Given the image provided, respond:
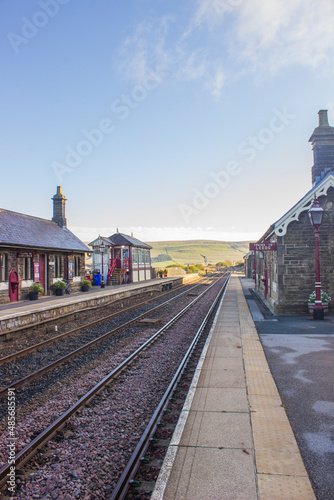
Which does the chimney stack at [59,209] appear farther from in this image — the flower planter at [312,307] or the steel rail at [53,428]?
the steel rail at [53,428]

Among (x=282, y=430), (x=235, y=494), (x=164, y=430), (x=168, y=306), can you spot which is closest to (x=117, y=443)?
(x=164, y=430)

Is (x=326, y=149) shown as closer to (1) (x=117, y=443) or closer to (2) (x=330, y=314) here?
(2) (x=330, y=314)

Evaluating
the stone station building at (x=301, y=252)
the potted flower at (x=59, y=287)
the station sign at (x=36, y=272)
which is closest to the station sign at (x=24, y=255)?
the station sign at (x=36, y=272)

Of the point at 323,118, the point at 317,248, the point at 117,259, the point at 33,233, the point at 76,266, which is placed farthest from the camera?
the point at 117,259

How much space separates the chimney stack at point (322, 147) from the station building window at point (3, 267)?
52.1ft

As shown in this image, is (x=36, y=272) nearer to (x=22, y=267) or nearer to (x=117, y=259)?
(x=22, y=267)

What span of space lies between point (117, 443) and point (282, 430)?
2.21 meters

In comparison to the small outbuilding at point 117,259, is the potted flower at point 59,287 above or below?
below

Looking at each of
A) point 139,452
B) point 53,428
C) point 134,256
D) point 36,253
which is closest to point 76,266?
point 36,253

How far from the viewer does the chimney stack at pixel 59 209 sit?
86.1 ft

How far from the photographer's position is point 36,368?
7.91 metres

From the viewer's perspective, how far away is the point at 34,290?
18531mm

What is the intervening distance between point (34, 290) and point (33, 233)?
4.02 meters

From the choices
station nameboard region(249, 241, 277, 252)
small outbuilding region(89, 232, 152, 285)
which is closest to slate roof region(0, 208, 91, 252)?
small outbuilding region(89, 232, 152, 285)
